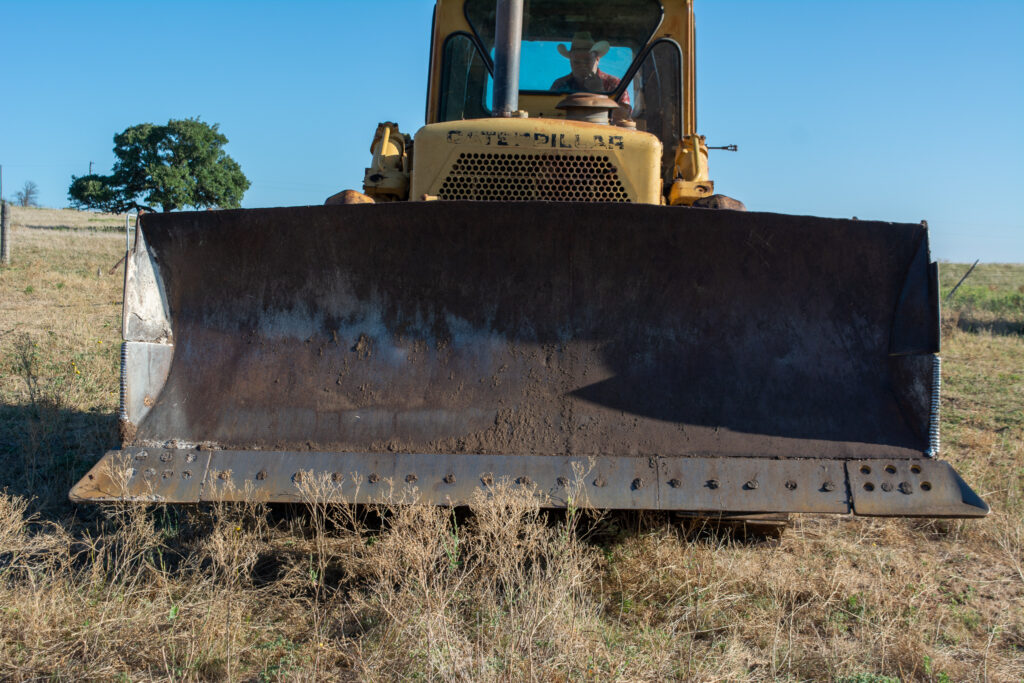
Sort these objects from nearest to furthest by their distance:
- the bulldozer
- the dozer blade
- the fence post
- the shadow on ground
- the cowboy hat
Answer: the bulldozer
the dozer blade
the shadow on ground
the cowboy hat
the fence post

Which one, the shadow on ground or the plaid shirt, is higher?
the plaid shirt

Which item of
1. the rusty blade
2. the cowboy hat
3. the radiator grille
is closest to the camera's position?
the rusty blade

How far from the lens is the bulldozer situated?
320 centimetres

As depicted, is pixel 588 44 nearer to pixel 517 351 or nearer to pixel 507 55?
pixel 507 55

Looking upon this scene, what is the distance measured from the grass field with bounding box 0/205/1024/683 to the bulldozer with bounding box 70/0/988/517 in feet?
0.99

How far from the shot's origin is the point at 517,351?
142 inches

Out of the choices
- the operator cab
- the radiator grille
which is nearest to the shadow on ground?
the radiator grille

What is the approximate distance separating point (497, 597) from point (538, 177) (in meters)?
2.05

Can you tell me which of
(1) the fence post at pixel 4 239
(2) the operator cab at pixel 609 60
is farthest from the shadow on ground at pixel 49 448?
(1) the fence post at pixel 4 239

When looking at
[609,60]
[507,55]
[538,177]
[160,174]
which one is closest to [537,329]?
[538,177]

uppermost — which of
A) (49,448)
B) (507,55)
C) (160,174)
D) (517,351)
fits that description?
(160,174)

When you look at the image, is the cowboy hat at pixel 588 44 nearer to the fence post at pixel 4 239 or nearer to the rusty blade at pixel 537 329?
the rusty blade at pixel 537 329

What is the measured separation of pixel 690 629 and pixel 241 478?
1789mm

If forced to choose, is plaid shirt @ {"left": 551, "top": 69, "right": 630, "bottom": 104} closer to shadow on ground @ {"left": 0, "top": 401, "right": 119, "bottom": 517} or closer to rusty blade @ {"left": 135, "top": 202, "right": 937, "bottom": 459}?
rusty blade @ {"left": 135, "top": 202, "right": 937, "bottom": 459}
